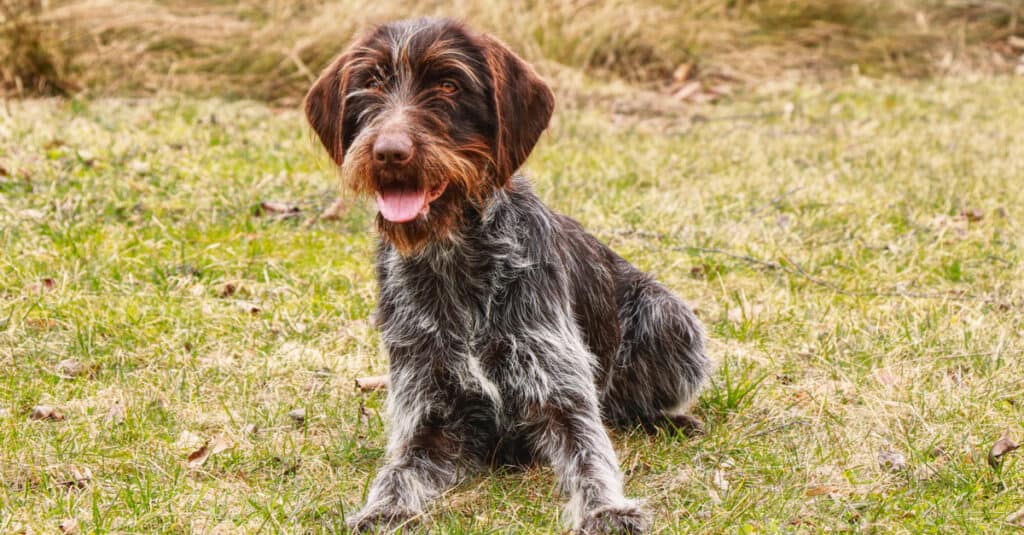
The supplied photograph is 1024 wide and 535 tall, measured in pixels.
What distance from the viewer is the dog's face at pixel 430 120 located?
3148 millimetres

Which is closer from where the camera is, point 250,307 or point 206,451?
point 206,451

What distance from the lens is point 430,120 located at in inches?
126

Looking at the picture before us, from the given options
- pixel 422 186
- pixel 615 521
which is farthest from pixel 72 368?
pixel 615 521

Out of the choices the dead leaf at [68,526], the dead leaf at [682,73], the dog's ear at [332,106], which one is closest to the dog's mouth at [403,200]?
the dog's ear at [332,106]

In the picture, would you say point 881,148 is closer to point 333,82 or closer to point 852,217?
point 852,217

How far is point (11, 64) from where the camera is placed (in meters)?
9.61

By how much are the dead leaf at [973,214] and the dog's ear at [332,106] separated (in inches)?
174

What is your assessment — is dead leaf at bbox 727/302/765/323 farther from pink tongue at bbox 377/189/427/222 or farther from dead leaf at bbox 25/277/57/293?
dead leaf at bbox 25/277/57/293

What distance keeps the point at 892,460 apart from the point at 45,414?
3.02 metres

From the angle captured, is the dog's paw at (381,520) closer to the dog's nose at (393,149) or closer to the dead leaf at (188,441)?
the dead leaf at (188,441)

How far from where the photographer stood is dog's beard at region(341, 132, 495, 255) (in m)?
3.14

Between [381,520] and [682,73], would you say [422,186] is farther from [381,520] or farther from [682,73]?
[682,73]

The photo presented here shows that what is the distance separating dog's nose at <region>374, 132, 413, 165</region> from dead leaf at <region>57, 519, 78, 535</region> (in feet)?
4.51

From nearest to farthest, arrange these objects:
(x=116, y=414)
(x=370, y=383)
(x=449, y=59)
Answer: (x=449, y=59), (x=116, y=414), (x=370, y=383)
